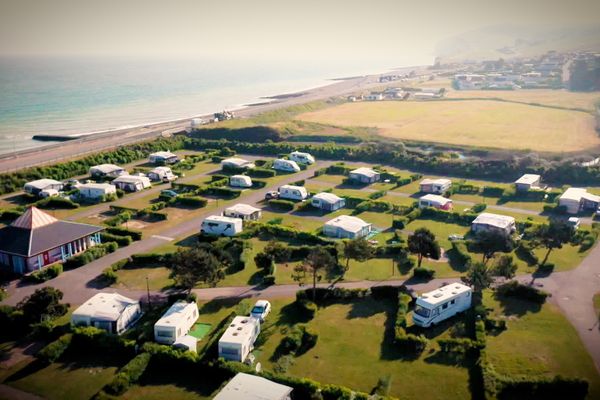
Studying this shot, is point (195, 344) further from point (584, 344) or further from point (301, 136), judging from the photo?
point (301, 136)

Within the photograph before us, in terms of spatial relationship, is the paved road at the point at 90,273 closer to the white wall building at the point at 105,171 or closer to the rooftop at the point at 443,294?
the white wall building at the point at 105,171

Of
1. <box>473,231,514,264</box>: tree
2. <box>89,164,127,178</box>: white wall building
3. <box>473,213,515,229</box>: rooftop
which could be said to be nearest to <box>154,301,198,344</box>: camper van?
<box>473,231,514,264</box>: tree

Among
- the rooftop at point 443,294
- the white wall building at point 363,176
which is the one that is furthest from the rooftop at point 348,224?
the white wall building at point 363,176

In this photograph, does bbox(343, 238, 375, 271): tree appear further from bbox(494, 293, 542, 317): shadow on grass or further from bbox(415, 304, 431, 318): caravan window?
bbox(494, 293, 542, 317): shadow on grass

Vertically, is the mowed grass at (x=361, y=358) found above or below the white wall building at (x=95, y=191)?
below

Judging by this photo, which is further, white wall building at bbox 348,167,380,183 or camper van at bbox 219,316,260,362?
white wall building at bbox 348,167,380,183

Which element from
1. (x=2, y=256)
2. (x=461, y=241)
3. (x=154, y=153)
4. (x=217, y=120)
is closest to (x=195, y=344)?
(x=2, y=256)
